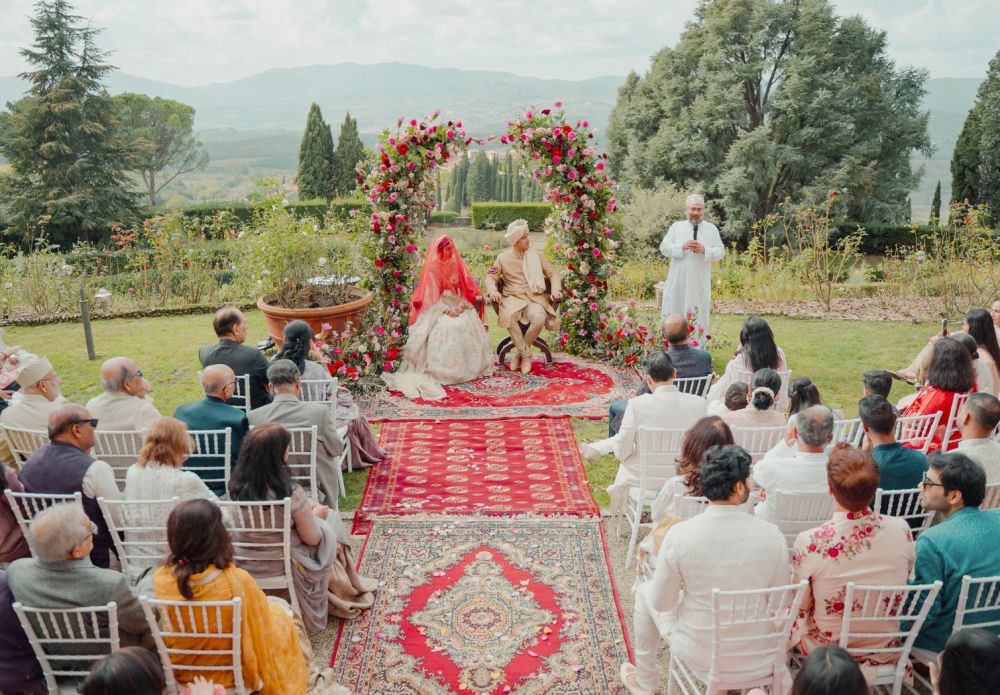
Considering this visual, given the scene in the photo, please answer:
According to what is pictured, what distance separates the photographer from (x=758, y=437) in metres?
4.75

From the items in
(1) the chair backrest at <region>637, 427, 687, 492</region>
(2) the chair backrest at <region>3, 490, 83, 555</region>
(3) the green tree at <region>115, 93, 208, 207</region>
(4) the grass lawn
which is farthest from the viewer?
(3) the green tree at <region>115, 93, 208, 207</region>

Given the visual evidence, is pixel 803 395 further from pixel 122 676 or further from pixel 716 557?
pixel 122 676

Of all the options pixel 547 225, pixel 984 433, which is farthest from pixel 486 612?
pixel 547 225

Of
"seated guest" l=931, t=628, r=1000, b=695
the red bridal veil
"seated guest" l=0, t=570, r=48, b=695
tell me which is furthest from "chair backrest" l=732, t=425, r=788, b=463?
the red bridal veil

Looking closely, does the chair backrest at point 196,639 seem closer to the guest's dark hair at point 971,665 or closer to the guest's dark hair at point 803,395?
the guest's dark hair at point 971,665

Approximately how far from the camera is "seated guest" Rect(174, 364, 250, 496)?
4.75 m

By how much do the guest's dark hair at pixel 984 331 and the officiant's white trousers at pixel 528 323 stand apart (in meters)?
4.51

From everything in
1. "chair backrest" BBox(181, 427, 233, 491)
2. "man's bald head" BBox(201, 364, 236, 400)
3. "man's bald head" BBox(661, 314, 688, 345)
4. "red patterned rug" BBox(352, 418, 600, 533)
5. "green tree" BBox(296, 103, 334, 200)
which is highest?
"green tree" BBox(296, 103, 334, 200)

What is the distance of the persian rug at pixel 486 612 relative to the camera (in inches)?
156

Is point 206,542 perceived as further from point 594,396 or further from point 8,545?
point 594,396

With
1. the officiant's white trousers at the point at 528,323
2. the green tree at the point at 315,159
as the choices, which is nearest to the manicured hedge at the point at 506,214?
the green tree at the point at 315,159

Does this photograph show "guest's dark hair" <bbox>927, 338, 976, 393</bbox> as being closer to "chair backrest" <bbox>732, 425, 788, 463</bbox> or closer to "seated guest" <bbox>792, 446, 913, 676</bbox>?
"chair backrest" <bbox>732, 425, 788, 463</bbox>

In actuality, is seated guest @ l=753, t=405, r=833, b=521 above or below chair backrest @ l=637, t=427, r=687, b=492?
above

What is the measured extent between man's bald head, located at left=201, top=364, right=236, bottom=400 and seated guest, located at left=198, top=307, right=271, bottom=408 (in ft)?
3.09
